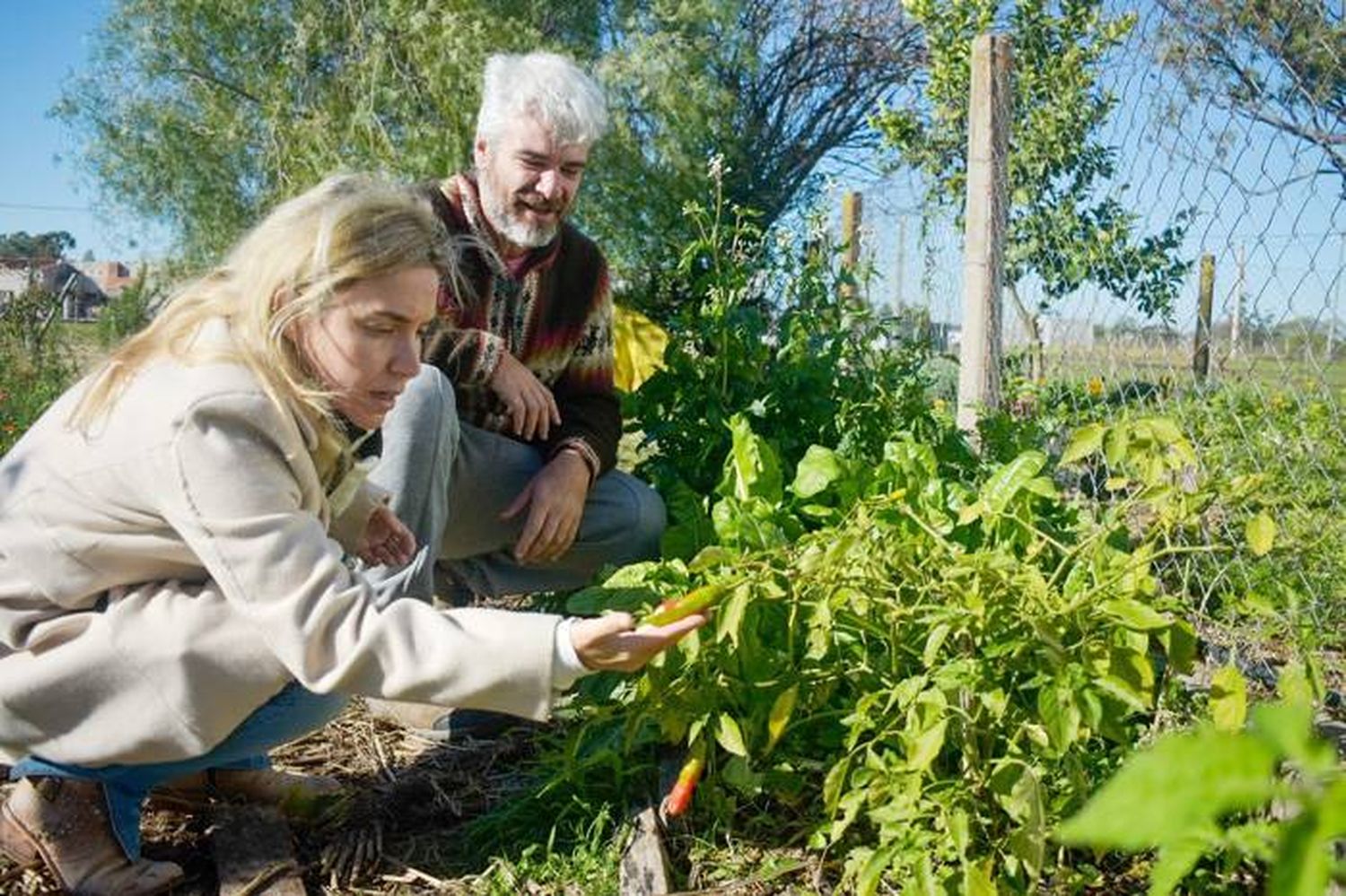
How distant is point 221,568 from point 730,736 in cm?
70

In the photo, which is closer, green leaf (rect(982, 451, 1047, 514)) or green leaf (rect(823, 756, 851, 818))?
green leaf (rect(823, 756, 851, 818))

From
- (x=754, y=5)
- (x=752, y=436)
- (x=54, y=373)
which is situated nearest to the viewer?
(x=752, y=436)

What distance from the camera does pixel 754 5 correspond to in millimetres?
18219

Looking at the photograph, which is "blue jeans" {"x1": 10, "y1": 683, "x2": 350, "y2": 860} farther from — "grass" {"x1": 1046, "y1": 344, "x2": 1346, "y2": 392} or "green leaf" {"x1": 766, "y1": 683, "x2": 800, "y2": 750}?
"grass" {"x1": 1046, "y1": 344, "x2": 1346, "y2": 392}

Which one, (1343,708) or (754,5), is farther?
(754,5)

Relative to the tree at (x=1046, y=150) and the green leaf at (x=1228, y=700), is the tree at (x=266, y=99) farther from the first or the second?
the green leaf at (x=1228, y=700)

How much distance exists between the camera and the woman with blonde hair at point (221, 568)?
163cm

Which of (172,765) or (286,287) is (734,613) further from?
(172,765)

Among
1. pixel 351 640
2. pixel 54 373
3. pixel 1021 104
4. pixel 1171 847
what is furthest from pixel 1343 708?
pixel 54 373

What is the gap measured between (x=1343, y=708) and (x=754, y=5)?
1741cm

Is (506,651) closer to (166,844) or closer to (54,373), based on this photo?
(166,844)

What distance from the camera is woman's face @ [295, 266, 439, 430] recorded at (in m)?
1.76

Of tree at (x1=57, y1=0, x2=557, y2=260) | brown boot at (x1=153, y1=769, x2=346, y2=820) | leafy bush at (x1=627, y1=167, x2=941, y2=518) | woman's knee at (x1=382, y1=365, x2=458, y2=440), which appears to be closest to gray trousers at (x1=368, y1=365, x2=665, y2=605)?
woman's knee at (x1=382, y1=365, x2=458, y2=440)

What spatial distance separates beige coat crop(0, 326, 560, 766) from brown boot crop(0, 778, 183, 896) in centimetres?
6
